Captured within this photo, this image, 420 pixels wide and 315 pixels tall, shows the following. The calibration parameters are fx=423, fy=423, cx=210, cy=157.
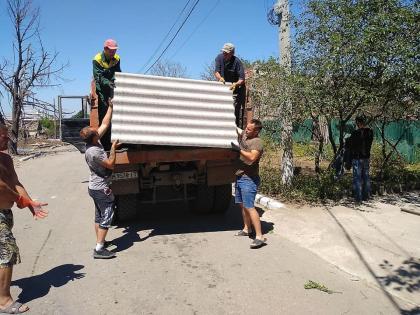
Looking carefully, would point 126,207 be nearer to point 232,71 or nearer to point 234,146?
point 234,146

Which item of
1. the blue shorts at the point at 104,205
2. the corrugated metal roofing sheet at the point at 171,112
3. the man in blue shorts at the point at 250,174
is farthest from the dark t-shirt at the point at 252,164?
the blue shorts at the point at 104,205

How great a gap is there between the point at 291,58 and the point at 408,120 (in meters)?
3.85

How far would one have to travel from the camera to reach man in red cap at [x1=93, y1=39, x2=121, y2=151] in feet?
21.2

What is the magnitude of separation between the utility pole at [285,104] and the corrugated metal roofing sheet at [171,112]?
85.2 inches

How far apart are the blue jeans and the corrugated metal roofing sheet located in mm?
3149

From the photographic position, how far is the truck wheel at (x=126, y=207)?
6.66 meters

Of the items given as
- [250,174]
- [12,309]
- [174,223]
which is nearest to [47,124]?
[174,223]

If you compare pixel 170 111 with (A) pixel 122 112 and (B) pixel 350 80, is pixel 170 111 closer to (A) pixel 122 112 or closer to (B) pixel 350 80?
(A) pixel 122 112

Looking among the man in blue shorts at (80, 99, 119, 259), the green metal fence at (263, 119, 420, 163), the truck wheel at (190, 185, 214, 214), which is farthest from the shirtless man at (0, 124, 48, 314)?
the green metal fence at (263, 119, 420, 163)

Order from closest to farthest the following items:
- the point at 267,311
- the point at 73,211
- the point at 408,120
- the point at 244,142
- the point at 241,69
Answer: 1. the point at 267,311
2. the point at 244,142
3. the point at 241,69
4. the point at 73,211
5. the point at 408,120

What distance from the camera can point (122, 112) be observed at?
5680 millimetres

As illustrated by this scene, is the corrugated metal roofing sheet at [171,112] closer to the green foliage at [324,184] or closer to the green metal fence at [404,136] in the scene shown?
the green foliage at [324,184]

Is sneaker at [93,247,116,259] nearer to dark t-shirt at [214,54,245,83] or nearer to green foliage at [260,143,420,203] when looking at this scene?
dark t-shirt at [214,54,245,83]

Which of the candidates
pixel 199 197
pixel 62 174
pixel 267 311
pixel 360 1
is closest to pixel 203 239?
pixel 199 197
